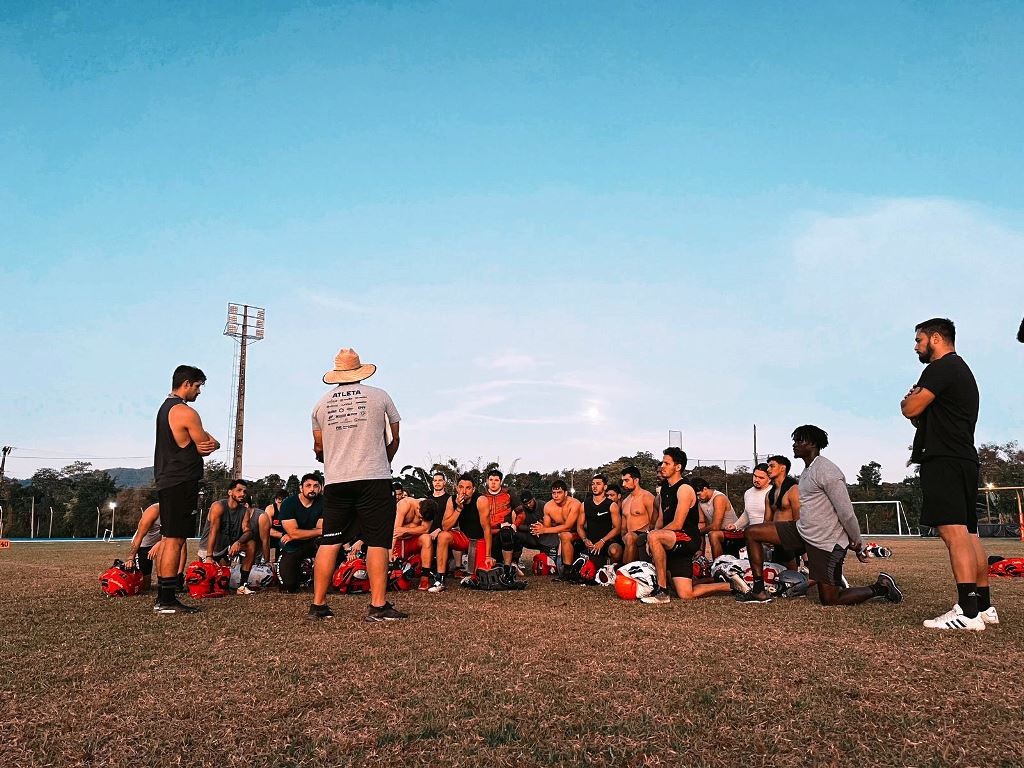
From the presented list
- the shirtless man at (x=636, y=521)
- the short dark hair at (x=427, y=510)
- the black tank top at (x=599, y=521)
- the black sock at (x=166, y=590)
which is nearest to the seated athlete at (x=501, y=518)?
the short dark hair at (x=427, y=510)

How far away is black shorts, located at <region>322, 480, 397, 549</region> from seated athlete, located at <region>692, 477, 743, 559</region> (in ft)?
15.6

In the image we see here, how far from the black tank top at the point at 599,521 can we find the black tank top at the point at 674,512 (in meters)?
1.86

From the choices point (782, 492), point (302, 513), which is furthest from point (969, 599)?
point (302, 513)

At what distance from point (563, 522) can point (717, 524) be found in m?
2.11

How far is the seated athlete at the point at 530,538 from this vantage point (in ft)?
31.6

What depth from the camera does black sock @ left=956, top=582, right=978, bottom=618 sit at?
482 cm

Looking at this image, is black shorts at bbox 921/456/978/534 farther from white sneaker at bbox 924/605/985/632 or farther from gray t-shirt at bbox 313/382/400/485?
gray t-shirt at bbox 313/382/400/485

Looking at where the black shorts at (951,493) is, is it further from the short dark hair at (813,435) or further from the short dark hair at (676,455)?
the short dark hair at (676,455)

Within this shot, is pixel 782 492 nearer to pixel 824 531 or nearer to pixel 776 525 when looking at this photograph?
pixel 776 525

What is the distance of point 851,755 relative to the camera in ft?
7.75

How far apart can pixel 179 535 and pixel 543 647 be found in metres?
3.67

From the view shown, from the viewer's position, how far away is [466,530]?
31.6ft

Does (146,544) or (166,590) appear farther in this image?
(146,544)

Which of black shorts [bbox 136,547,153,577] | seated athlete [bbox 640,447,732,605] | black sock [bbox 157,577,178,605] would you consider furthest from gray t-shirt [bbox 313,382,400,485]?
black shorts [bbox 136,547,153,577]
